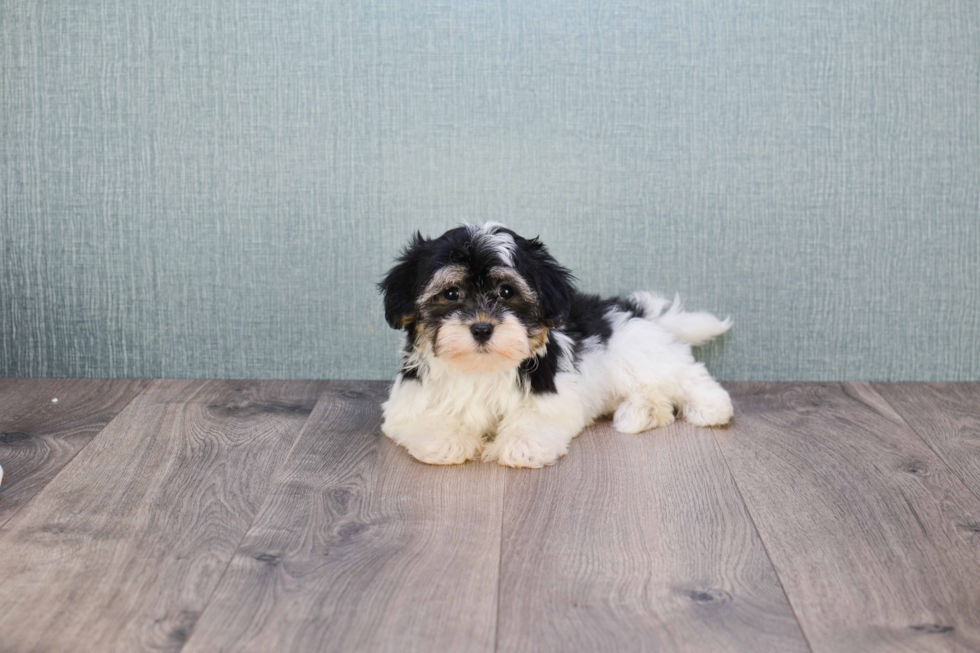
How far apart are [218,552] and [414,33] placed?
5.96 ft

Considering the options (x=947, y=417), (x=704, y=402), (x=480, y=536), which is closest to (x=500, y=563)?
(x=480, y=536)

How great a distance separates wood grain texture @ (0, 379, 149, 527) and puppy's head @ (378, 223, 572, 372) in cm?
97

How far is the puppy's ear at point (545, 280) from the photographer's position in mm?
2291

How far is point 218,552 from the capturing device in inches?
71.6

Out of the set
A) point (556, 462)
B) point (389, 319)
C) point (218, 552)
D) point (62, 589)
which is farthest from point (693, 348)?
point (62, 589)

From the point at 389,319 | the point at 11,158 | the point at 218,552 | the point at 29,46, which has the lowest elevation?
the point at 218,552

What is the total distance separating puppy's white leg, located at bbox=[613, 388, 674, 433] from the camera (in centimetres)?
262

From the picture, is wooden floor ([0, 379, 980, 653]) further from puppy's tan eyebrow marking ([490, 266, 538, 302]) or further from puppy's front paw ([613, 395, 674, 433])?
puppy's tan eyebrow marking ([490, 266, 538, 302])

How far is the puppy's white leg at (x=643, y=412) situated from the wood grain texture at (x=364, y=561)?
1.68ft

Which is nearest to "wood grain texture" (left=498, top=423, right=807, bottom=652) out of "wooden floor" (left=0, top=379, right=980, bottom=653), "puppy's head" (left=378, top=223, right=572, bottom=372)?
"wooden floor" (left=0, top=379, right=980, bottom=653)

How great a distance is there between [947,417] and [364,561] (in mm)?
1948

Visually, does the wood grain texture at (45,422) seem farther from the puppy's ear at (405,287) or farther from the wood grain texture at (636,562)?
the wood grain texture at (636,562)

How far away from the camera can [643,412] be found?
2641mm

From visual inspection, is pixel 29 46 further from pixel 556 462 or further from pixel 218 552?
pixel 556 462
